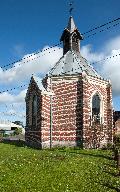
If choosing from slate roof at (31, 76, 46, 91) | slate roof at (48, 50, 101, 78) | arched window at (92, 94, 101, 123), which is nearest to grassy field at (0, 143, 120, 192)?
slate roof at (31, 76, 46, 91)

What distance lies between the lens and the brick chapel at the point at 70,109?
104 feet

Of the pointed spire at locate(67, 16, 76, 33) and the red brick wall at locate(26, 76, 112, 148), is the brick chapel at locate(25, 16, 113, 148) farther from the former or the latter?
the pointed spire at locate(67, 16, 76, 33)

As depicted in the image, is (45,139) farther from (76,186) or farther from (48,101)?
(76,186)

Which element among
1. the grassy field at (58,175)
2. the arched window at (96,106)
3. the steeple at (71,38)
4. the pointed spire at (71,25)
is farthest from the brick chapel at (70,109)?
the grassy field at (58,175)

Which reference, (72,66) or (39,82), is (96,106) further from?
(39,82)

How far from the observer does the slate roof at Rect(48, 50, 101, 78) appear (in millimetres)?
33128

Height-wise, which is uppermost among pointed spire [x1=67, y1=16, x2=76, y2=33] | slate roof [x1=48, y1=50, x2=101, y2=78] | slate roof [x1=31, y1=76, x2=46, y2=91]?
pointed spire [x1=67, y1=16, x2=76, y2=33]

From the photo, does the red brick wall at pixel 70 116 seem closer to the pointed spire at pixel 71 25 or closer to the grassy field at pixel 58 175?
the pointed spire at pixel 71 25

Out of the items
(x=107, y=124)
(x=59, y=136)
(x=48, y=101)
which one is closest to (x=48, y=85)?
(x=48, y=101)

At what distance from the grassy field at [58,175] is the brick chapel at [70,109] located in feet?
31.8

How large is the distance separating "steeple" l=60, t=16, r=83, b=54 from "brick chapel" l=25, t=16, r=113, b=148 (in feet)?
10.2

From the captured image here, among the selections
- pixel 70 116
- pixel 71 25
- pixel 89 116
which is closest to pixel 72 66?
pixel 70 116

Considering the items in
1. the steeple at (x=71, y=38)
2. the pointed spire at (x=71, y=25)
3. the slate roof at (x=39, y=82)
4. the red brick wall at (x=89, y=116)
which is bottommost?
the red brick wall at (x=89, y=116)

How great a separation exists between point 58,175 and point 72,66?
61.7 ft
